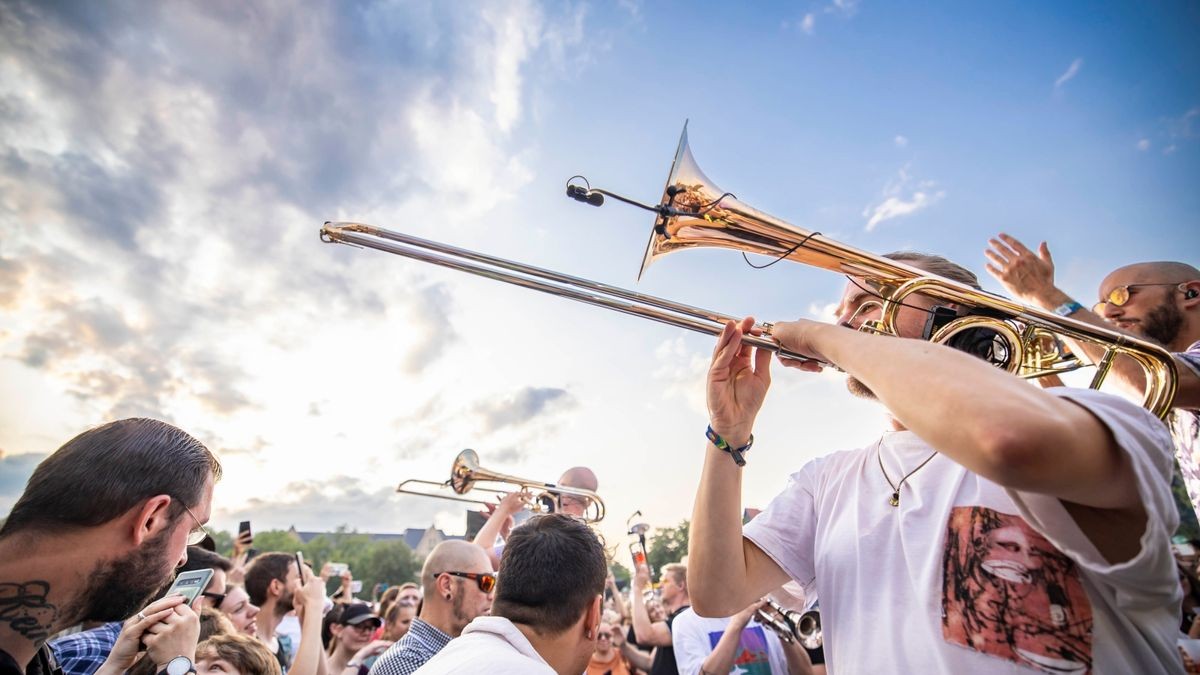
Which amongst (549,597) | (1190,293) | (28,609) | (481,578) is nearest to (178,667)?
(28,609)

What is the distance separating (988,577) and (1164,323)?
291 centimetres

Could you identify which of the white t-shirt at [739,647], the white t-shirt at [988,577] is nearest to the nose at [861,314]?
the white t-shirt at [988,577]

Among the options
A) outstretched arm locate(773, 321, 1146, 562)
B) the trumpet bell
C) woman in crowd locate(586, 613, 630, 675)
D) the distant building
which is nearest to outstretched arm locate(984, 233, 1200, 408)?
outstretched arm locate(773, 321, 1146, 562)

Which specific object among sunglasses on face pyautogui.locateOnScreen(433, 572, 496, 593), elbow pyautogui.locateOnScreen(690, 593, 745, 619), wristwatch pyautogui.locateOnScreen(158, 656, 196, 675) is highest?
elbow pyautogui.locateOnScreen(690, 593, 745, 619)

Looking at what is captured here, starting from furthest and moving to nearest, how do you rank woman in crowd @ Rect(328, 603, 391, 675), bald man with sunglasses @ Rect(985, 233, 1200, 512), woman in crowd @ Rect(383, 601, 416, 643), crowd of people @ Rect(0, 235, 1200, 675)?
1. woman in crowd @ Rect(383, 601, 416, 643)
2. woman in crowd @ Rect(328, 603, 391, 675)
3. bald man with sunglasses @ Rect(985, 233, 1200, 512)
4. crowd of people @ Rect(0, 235, 1200, 675)

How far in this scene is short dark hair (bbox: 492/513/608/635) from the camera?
10.3ft

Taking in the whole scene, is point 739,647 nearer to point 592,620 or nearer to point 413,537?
point 592,620

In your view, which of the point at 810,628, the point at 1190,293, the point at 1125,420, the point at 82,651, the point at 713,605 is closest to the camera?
the point at 1125,420

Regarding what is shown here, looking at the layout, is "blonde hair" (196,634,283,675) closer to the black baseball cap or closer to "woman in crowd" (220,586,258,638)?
"woman in crowd" (220,586,258,638)

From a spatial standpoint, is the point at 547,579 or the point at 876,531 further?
the point at 547,579

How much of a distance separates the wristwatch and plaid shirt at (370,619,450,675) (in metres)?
1.19

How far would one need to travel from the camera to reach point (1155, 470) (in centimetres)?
130

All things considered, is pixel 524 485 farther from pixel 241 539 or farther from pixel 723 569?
pixel 723 569

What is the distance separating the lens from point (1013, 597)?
1547 millimetres
